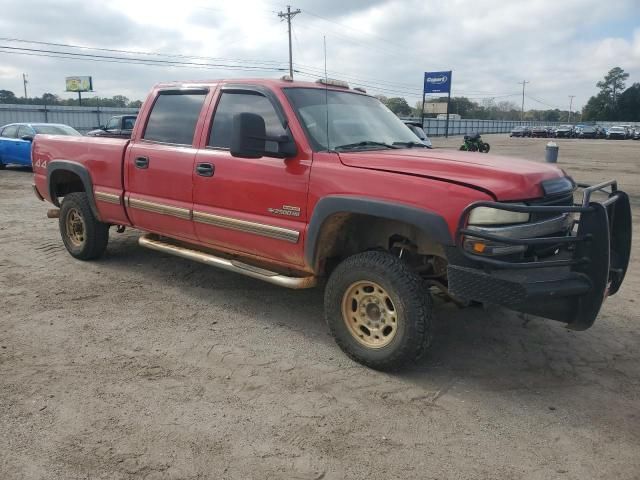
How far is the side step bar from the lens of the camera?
13.4 ft

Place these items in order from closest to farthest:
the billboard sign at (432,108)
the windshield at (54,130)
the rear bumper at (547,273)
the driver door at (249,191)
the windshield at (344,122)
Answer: the rear bumper at (547,273), the driver door at (249,191), the windshield at (344,122), the windshield at (54,130), the billboard sign at (432,108)

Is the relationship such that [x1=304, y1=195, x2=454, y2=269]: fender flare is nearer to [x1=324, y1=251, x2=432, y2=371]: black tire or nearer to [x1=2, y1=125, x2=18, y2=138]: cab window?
[x1=324, y1=251, x2=432, y2=371]: black tire

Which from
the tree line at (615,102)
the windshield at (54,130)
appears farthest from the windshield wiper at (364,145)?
the tree line at (615,102)

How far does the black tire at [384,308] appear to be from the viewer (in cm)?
346

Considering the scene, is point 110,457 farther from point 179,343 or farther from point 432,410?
point 432,410

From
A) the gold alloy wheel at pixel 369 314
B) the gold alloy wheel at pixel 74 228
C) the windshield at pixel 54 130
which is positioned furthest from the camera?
the windshield at pixel 54 130

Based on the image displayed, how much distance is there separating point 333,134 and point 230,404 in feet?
6.96

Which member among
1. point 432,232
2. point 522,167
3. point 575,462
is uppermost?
point 522,167

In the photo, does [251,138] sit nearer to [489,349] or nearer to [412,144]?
[412,144]

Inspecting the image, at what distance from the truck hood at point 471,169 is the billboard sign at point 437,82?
142 feet

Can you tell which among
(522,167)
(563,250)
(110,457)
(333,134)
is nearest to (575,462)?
(563,250)

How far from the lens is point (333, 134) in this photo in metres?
4.15

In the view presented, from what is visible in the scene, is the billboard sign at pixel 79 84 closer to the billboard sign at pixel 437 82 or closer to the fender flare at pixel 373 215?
the billboard sign at pixel 437 82

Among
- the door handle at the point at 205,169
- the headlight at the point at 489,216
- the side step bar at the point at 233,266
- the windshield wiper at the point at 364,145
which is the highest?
the windshield wiper at the point at 364,145
